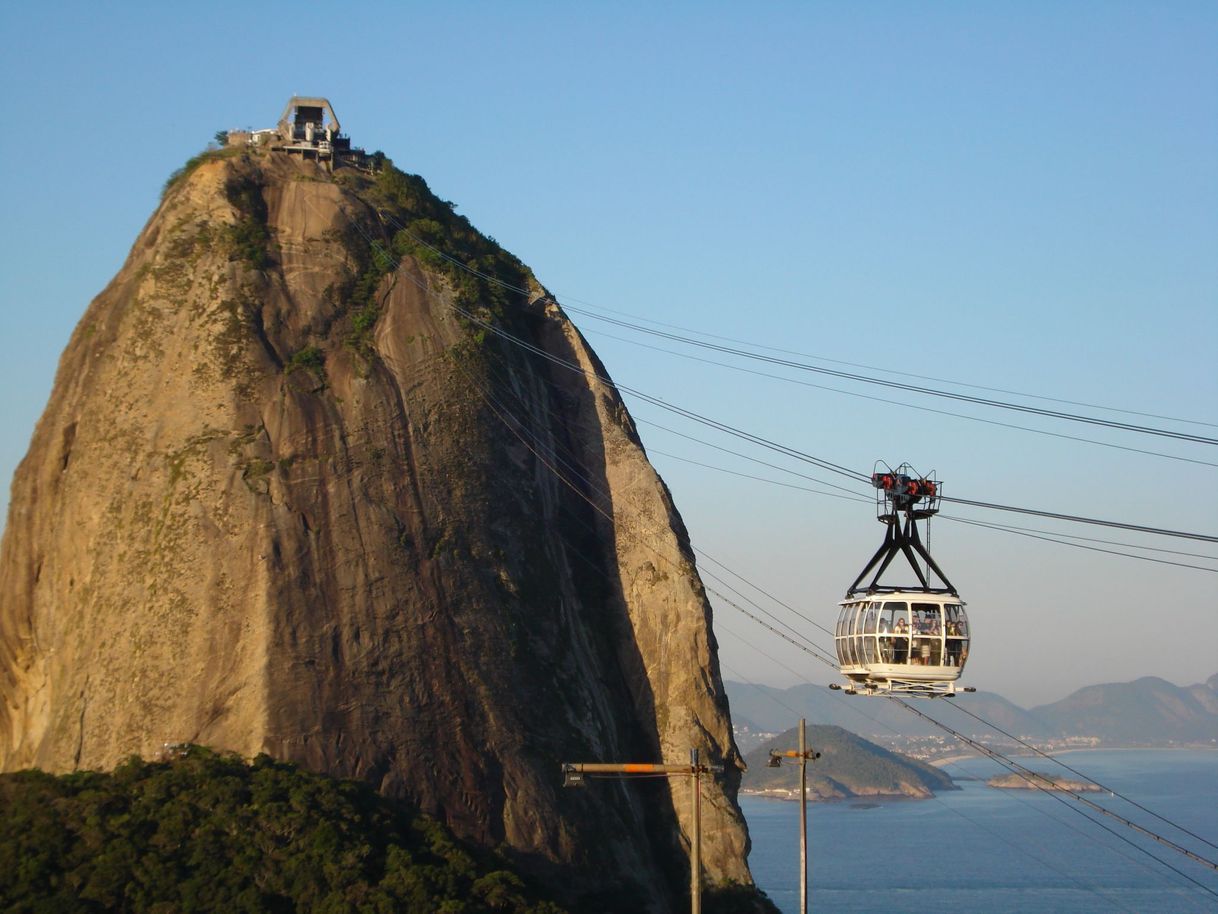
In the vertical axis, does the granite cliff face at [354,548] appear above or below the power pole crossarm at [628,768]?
above

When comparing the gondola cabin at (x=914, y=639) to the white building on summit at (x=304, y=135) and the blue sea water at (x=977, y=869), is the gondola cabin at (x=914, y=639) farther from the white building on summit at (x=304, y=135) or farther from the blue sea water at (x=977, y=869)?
the blue sea water at (x=977, y=869)

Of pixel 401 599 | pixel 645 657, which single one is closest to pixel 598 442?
pixel 645 657

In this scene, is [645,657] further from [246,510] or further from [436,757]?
[246,510]


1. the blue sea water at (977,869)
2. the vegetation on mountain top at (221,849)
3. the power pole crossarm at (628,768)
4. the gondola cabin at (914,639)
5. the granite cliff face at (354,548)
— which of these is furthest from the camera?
the blue sea water at (977,869)

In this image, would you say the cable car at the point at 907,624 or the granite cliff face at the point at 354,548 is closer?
the cable car at the point at 907,624

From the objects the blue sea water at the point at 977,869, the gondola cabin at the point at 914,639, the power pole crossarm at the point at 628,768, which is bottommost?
the blue sea water at the point at 977,869

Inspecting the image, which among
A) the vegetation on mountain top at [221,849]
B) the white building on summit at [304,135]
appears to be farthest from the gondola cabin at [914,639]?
the white building on summit at [304,135]
